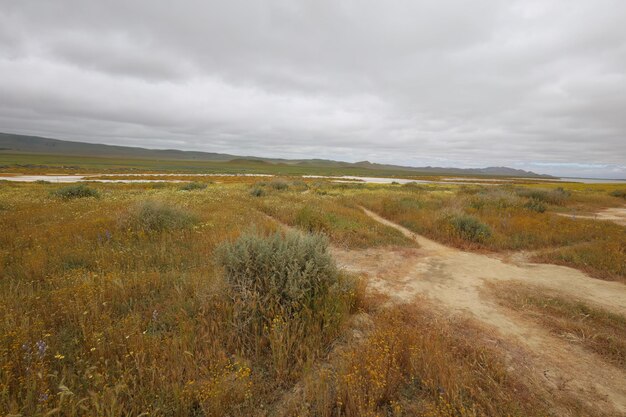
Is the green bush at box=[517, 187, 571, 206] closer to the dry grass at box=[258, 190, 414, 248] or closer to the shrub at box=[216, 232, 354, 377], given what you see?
the dry grass at box=[258, 190, 414, 248]

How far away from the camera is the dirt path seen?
3264 mm

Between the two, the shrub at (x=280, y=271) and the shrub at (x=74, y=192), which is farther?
the shrub at (x=74, y=192)

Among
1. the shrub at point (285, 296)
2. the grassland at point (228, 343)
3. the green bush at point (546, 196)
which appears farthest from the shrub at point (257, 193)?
the green bush at point (546, 196)

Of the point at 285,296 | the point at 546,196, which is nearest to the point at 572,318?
the point at 285,296

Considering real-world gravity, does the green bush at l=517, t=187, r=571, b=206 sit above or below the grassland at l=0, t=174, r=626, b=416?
above

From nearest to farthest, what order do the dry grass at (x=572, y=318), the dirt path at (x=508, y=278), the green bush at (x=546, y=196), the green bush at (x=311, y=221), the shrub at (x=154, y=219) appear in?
the dirt path at (x=508, y=278) < the dry grass at (x=572, y=318) < the shrub at (x=154, y=219) < the green bush at (x=311, y=221) < the green bush at (x=546, y=196)

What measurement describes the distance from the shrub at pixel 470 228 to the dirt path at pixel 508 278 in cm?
128

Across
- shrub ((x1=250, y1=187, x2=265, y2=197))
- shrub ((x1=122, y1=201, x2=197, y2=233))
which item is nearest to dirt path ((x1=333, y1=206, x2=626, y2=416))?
shrub ((x1=122, y1=201, x2=197, y2=233))

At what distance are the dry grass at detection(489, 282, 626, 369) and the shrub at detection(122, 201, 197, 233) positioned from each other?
940 cm

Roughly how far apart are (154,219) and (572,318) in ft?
35.9

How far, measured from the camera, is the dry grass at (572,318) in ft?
13.0

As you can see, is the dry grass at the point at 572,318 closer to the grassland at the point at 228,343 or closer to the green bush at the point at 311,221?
the grassland at the point at 228,343

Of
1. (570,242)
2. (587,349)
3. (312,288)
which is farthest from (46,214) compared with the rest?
(570,242)

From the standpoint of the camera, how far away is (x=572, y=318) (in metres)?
4.77
